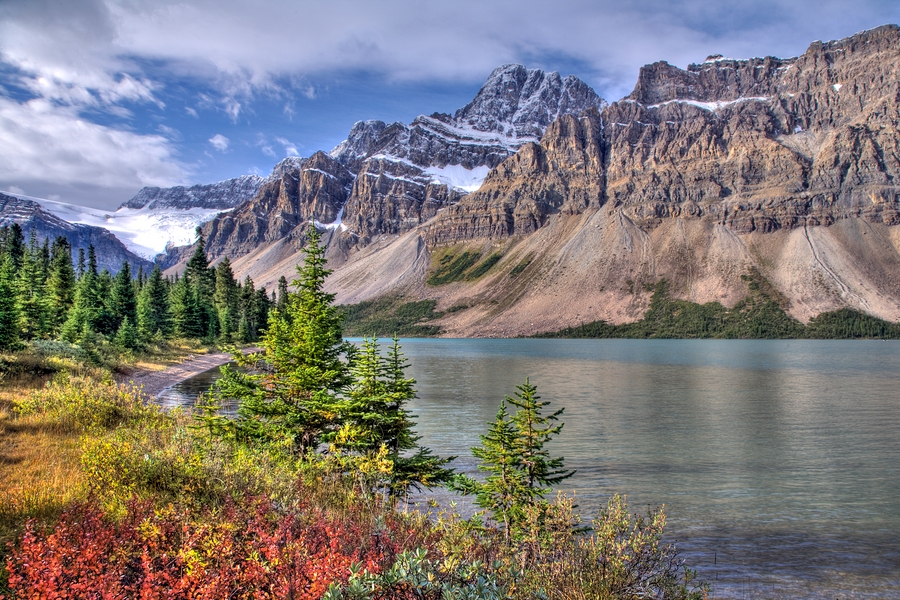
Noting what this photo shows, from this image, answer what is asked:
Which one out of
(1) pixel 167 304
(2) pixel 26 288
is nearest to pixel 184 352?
(1) pixel 167 304

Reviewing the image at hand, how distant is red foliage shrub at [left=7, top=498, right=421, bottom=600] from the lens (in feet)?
15.9

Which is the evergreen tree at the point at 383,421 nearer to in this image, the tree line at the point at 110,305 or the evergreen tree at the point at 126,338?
the tree line at the point at 110,305

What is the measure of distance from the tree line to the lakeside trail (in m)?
4.66

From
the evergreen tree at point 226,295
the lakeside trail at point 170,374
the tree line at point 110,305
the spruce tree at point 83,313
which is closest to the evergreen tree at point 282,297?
the tree line at point 110,305

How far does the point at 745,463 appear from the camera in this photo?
26719 millimetres

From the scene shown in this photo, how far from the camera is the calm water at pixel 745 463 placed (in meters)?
14.9

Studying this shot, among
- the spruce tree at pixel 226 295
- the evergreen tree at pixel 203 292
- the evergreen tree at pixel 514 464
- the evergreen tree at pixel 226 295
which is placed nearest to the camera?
the evergreen tree at pixel 514 464

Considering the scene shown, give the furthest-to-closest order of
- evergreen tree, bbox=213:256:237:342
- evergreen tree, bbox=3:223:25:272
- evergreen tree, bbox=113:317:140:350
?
evergreen tree, bbox=213:256:237:342 < evergreen tree, bbox=3:223:25:272 < evergreen tree, bbox=113:317:140:350

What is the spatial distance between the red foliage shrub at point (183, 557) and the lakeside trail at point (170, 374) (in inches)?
1030

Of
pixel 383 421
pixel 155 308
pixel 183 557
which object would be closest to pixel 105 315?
pixel 155 308

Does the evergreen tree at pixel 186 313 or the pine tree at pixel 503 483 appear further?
the evergreen tree at pixel 186 313

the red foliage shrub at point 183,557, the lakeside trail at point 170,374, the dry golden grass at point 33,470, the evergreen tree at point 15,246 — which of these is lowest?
the lakeside trail at point 170,374

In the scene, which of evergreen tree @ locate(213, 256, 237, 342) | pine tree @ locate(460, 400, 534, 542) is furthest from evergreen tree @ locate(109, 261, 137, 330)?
pine tree @ locate(460, 400, 534, 542)

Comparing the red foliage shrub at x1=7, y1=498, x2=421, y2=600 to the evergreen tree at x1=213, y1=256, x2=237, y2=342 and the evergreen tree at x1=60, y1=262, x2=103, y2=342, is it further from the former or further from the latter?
the evergreen tree at x1=213, y1=256, x2=237, y2=342
